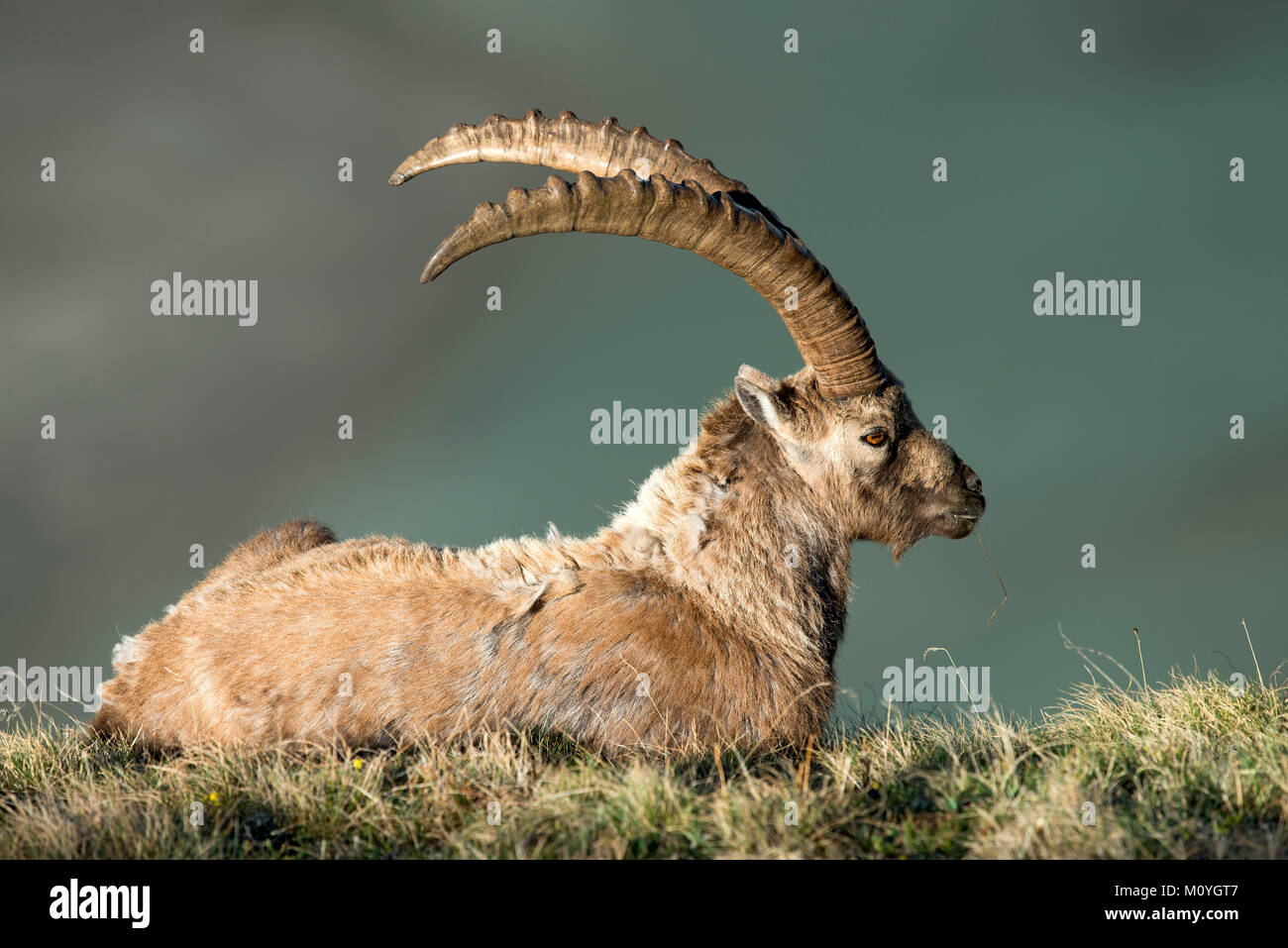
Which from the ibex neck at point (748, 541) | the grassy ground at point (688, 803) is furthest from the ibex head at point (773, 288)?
the grassy ground at point (688, 803)

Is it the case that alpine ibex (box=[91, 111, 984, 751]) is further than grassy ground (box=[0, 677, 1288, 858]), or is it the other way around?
alpine ibex (box=[91, 111, 984, 751])

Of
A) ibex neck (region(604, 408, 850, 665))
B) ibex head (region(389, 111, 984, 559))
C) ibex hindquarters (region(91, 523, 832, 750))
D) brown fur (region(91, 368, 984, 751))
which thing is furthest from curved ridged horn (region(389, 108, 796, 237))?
ibex hindquarters (region(91, 523, 832, 750))

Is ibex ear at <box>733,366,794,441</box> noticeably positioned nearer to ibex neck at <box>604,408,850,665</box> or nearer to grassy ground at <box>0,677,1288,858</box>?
ibex neck at <box>604,408,850,665</box>

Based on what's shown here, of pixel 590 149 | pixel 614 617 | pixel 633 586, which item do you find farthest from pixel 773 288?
pixel 614 617

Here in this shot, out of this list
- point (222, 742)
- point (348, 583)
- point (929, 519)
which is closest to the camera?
point (222, 742)

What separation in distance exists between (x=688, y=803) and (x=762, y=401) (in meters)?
2.82

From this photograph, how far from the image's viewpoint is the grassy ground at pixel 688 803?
4.70 metres

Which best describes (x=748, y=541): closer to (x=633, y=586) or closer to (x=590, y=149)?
(x=633, y=586)

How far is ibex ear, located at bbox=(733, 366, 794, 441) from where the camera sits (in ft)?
21.9

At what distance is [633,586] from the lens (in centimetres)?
655

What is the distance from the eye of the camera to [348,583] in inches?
268
